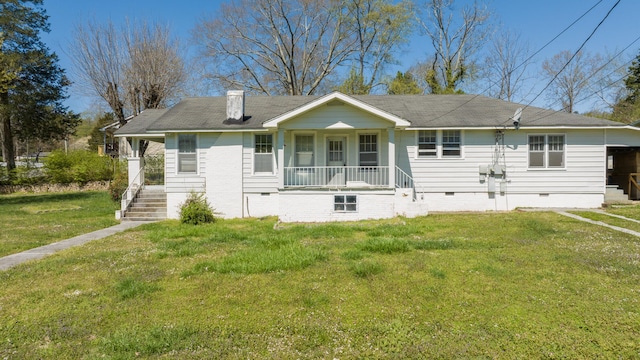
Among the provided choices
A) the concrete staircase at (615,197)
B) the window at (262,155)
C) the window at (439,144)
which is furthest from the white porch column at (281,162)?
the concrete staircase at (615,197)

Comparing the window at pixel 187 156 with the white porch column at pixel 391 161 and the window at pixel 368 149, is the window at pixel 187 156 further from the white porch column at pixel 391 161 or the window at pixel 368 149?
the white porch column at pixel 391 161

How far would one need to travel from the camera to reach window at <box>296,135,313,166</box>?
13828 mm

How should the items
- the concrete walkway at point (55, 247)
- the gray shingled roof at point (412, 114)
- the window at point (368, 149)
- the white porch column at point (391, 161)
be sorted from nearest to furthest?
the concrete walkway at point (55, 247) → the white porch column at point (391, 161) → the gray shingled roof at point (412, 114) → the window at point (368, 149)

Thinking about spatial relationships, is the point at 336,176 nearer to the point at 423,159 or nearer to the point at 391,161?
the point at 391,161

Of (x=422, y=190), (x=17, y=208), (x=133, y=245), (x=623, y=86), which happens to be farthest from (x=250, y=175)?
(x=623, y=86)

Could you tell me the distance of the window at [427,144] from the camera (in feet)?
44.6

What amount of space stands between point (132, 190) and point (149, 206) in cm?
113

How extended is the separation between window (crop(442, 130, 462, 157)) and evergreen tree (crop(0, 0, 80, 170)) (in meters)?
26.8

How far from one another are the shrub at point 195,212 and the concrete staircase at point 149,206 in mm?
1668

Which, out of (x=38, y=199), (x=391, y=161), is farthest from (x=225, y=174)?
(x=38, y=199)

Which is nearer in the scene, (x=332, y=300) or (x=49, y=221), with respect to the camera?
(x=332, y=300)

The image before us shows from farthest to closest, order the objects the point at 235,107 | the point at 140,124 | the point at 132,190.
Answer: the point at 140,124, the point at 132,190, the point at 235,107

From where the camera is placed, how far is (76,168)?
24.6 meters

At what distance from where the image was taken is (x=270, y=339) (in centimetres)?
379
